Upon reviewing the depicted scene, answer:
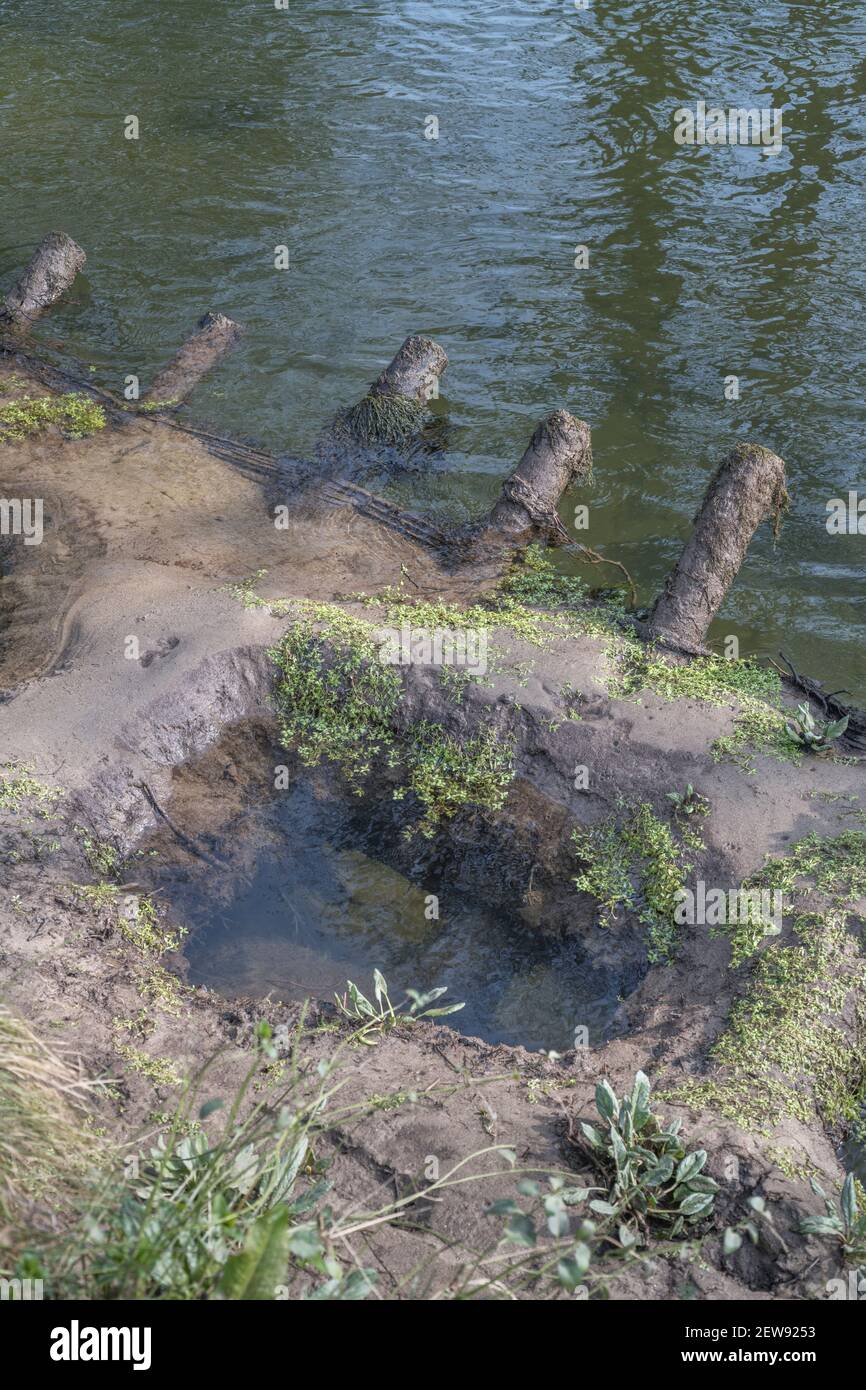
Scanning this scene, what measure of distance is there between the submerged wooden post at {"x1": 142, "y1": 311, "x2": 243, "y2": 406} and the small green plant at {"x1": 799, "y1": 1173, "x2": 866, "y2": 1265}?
26.1 feet

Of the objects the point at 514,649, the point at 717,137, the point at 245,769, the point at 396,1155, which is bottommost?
the point at 396,1155

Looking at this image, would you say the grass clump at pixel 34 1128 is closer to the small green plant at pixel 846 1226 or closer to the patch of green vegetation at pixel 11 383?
the small green plant at pixel 846 1226

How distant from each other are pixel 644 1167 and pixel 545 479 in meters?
5.05

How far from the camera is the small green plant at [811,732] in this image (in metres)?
5.82

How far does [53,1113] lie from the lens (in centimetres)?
366

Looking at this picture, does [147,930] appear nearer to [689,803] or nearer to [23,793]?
[23,793]

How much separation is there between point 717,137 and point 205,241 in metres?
6.06

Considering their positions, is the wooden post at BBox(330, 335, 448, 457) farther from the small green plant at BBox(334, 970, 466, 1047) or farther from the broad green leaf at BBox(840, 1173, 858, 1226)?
the broad green leaf at BBox(840, 1173, 858, 1226)

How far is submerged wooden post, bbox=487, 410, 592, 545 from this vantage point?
7.95 m

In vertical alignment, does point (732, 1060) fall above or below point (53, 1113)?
below

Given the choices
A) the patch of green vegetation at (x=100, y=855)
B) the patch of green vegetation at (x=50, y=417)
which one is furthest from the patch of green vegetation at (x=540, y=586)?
the patch of green vegetation at (x=50, y=417)

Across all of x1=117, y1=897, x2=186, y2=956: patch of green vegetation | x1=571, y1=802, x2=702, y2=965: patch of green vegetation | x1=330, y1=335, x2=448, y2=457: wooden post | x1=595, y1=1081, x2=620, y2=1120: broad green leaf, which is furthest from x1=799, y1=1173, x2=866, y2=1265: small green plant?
x1=330, y1=335, x2=448, y2=457: wooden post

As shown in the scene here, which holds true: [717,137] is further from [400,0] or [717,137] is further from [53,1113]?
[53,1113]
